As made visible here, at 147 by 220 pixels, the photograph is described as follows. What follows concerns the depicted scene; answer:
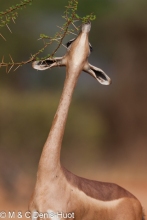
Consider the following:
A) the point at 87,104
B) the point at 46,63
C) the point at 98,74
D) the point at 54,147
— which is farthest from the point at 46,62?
the point at 87,104

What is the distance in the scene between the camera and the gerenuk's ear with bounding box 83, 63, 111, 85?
1.99 metres

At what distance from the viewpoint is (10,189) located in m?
3.12

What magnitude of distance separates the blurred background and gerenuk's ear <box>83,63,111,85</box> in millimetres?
1122

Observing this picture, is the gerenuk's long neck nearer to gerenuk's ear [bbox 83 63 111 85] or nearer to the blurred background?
gerenuk's ear [bbox 83 63 111 85]

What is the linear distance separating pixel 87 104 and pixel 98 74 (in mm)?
1258

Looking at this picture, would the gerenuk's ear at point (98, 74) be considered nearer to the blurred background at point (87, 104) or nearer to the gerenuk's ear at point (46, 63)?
the gerenuk's ear at point (46, 63)

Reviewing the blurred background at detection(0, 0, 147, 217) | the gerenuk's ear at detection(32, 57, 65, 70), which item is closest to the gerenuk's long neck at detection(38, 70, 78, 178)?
the gerenuk's ear at detection(32, 57, 65, 70)

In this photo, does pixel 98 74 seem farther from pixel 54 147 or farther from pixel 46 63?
pixel 54 147

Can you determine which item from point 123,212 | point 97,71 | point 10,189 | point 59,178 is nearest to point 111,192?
point 123,212

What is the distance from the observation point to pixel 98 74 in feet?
6.73

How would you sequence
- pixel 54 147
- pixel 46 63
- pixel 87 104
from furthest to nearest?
pixel 87 104
pixel 46 63
pixel 54 147

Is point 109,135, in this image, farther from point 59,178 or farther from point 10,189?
point 59,178

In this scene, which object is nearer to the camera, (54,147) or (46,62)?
(54,147)

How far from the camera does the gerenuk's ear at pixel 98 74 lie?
6.52 feet
